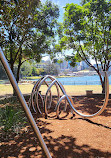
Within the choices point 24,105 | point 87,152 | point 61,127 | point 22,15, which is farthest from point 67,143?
point 22,15

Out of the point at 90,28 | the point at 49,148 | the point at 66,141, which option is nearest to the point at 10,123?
the point at 49,148

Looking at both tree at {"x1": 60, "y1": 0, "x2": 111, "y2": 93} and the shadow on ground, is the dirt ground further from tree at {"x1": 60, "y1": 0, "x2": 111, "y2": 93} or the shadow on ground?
tree at {"x1": 60, "y1": 0, "x2": 111, "y2": 93}

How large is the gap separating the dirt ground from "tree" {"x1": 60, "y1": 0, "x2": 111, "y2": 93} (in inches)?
253

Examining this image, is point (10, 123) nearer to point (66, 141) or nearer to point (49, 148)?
point (49, 148)

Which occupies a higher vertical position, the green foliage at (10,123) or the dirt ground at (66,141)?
the green foliage at (10,123)

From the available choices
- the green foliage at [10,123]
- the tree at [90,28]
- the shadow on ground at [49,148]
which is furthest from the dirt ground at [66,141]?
the tree at [90,28]

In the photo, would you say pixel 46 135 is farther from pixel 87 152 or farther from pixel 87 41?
pixel 87 41

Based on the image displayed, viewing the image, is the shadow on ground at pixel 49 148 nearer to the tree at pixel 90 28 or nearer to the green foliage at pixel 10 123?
the green foliage at pixel 10 123

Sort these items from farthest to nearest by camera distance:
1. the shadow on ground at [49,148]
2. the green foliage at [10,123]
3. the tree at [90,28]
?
1. the tree at [90,28]
2. the green foliage at [10,123]
3. the shadow on ground at [49,148]

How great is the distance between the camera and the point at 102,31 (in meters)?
9.93

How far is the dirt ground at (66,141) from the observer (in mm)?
→ 2967

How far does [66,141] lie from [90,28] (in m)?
8.34

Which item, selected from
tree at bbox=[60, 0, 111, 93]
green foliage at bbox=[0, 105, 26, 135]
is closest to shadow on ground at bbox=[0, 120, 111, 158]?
green foliage at bbox=[0, 105, 26, 135]

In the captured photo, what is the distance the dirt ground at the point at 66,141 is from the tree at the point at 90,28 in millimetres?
6421
